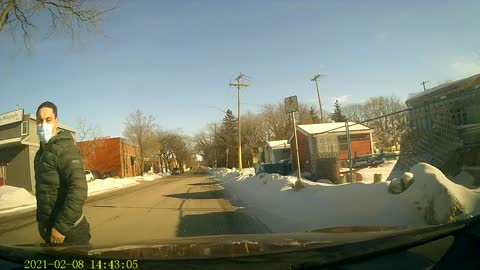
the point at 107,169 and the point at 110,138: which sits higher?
the point at 110,138

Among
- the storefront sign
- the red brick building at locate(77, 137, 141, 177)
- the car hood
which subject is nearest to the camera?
the car hood

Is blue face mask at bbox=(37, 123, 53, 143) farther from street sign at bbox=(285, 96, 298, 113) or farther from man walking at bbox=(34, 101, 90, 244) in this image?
street sign at bbox=(285, 96, 298, 113)

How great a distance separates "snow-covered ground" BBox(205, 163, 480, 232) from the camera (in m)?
5.45

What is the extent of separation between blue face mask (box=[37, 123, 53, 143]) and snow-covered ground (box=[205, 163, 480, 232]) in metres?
4.52

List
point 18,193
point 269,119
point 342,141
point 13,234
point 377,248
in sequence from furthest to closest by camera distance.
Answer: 1. point 269,119
2. point 342,141
3. point 18,193
4. point 13,234
5. point 377,248

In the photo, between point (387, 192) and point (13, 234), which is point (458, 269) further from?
point (13, 234)

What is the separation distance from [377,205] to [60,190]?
5185mm

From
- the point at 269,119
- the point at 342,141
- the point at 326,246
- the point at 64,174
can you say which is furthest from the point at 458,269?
the point at 269,119

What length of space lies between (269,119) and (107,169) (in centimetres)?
3353

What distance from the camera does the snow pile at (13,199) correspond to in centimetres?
1908

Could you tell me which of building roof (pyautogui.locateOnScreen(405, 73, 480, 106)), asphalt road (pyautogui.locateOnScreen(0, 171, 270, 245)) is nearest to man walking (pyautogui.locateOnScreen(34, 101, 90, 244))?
asphalt road (pyautogui.locateOnScreen(0, 171, 270, 245))

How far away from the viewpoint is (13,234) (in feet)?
30.1

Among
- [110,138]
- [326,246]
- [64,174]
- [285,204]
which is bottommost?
[285,204]

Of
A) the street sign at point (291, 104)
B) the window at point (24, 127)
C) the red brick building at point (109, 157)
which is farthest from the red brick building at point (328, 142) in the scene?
the red brick building at point (109, 157)
